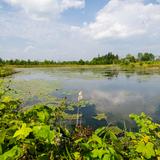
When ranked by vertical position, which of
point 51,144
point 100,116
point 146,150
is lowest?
point 100,116

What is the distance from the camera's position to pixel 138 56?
255ft

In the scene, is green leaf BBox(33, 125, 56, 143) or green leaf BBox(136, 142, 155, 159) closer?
green leaf BBox(33, 125, 56, 143)

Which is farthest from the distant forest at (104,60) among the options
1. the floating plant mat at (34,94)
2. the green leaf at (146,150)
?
the green leaf at (146,150)

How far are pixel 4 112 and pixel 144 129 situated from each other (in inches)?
50.1

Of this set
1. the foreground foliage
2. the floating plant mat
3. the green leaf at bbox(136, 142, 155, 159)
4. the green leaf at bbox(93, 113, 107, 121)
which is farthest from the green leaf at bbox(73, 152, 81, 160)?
the green leaf at bbox(93, 113, 107, 121)

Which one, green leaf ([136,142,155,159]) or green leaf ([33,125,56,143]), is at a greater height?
green leaf ([33,125,56,143])

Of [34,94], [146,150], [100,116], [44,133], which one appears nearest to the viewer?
[44,133]

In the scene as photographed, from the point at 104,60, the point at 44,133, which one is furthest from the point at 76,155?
the point at 104,60

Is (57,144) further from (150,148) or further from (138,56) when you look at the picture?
(138,56)

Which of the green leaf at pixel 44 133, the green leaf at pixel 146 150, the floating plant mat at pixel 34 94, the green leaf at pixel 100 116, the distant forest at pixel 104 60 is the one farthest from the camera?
the distant forest at pixel 104 60

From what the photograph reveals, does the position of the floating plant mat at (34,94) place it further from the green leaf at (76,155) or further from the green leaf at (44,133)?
the green leaf at (44,133)

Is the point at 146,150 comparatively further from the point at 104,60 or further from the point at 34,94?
the point at 104,60

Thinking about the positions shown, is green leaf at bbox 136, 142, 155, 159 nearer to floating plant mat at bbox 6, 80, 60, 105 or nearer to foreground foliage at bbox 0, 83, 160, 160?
foreground foliage at bbox 0, 83, 160, 160

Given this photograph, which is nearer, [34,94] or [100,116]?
[100,116]
